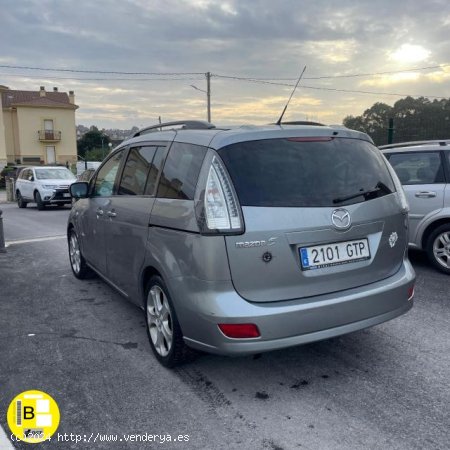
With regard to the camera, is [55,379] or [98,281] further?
[98,281]

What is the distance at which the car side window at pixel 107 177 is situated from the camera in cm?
462

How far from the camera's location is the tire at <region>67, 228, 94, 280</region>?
5.89m

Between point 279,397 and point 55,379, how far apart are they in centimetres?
161

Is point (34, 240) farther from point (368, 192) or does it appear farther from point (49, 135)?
point (49, 135)

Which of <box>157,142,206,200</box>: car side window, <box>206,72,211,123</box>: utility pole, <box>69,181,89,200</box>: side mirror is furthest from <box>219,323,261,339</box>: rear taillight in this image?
<box>206,72,211,123</box>: utility pole

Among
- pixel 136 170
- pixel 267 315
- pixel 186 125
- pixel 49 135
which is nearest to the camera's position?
pixel 267 315

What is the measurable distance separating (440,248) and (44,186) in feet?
48.9

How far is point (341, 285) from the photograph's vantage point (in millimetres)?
3051

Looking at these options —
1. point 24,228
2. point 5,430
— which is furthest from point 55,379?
point 24,228

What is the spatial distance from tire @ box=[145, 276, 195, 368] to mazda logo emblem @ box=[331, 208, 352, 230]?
1.24 metres

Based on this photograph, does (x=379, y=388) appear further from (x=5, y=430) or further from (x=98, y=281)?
(x=98, y=281)

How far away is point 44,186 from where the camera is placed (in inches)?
680

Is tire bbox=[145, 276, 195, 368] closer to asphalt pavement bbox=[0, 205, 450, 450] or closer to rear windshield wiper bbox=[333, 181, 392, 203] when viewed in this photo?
asphalt pavement bbox=[0, 205, 450, 450]

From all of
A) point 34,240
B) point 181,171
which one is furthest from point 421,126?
point 181,171
